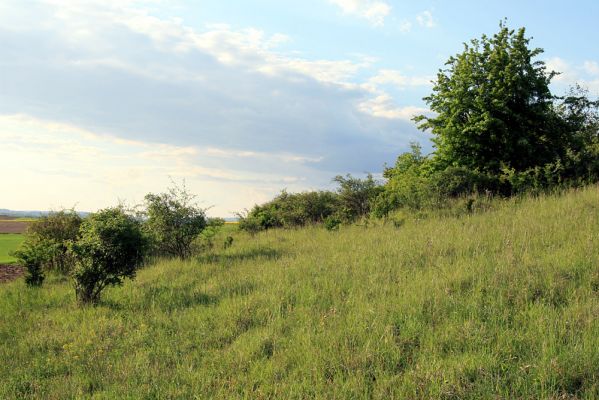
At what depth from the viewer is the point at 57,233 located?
17.6 m

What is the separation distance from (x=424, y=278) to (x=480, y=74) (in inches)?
634

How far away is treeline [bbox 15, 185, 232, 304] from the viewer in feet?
34.3

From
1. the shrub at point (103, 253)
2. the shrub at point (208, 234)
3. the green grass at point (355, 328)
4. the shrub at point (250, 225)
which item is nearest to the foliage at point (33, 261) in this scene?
the green grass at point (355, 328)

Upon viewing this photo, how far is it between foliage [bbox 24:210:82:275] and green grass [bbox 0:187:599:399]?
619cm

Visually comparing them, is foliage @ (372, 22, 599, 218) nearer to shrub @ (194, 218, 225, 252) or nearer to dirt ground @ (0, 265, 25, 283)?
shrub @ (194, 218, 225, 252)

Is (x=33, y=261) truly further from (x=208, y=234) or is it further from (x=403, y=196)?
(x=403, y=196)

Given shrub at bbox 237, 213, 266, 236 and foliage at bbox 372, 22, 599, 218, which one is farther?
shrub at bbox 237, 213, 266, 236

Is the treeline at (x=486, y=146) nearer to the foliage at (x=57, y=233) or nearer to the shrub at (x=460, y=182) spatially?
the shrub at (x=460, y=182)

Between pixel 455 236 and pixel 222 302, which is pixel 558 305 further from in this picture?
pixel 222 302

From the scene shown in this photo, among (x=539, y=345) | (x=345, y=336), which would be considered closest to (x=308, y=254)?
(x=345, y=336)

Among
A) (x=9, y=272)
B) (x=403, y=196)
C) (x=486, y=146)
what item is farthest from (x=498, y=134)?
(x=9, y=272)

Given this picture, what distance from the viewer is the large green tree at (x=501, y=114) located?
19281mm

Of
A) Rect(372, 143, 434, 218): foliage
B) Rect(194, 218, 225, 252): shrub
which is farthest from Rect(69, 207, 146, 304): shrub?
Rect(372, 143, 434, 218): foliage

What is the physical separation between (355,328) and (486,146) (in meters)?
16.8
